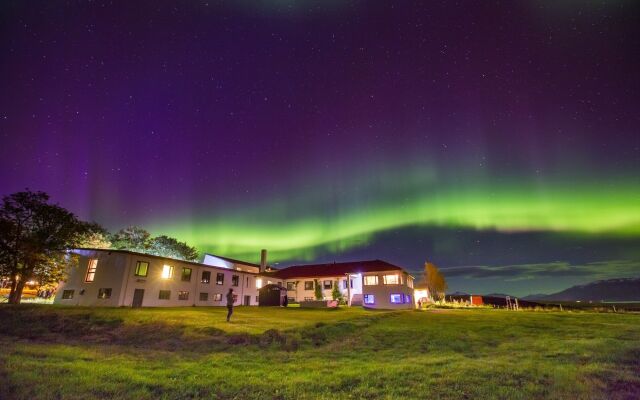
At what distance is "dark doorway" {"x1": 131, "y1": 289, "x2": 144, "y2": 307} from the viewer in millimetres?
36875

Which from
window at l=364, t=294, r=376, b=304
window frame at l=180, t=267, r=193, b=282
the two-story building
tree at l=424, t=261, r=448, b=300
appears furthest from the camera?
tree at l=424, t=261, r=448, b=300

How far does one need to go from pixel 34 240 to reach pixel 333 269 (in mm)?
45203

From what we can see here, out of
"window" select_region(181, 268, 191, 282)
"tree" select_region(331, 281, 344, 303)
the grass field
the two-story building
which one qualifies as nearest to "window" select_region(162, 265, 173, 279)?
"window" select_region(181, 268, 191, 282)

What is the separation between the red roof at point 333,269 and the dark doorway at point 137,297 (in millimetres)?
29928

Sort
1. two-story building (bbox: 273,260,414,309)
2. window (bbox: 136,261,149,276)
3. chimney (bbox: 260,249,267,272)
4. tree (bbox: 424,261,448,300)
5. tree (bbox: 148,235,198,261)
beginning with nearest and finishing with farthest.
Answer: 1. window (bbox: 136,261,149,276)
2. two-story building (bbox: 273,260,414,309)
3. chimney (bbox: 260,249,267,272)
4. tree (bbox: 148,235,198,261)
5. tree (bbox: 424,261,448,300)

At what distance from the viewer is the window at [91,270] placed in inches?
1433

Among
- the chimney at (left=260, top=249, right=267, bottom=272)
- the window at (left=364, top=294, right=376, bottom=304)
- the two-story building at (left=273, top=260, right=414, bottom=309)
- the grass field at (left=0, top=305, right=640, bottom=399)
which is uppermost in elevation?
the chimney at (left=260, top=249, right=267, bottom=272)

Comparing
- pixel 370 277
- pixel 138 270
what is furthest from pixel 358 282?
pixel 138 270

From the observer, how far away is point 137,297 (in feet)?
122

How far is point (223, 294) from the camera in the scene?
165ft

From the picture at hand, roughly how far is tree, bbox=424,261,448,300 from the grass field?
221 ft

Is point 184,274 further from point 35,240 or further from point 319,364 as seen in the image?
point 319,364

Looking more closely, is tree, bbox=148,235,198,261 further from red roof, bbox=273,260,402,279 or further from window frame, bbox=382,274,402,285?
window frame, bbox=382,274,402,285

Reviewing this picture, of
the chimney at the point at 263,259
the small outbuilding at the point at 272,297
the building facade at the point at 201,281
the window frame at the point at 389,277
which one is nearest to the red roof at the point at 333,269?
the building facade at the point at 201,281
